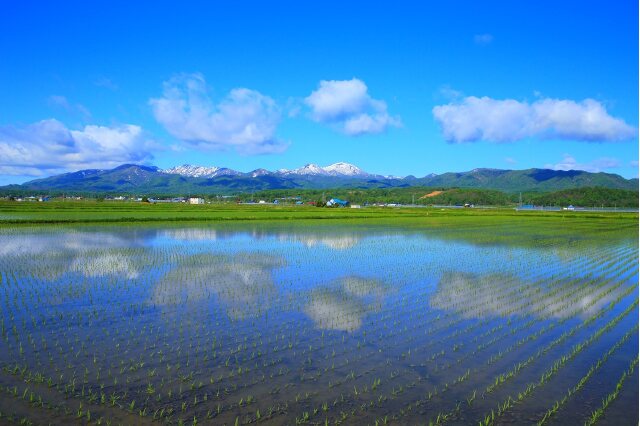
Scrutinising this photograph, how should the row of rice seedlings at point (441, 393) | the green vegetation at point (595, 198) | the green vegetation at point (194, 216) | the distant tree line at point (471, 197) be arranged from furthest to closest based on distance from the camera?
the distant tree line at point (471, 197)
the green vegetation at point (595, 198)
the green vegetation at point (194, 216)
the row of rice seedlings at point (441, 393)

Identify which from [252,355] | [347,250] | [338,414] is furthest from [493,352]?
[347,250]

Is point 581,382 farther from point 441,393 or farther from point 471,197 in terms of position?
point 471,197

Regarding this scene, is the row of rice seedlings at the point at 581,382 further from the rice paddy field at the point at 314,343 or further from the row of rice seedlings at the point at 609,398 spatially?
the row of rice seedlings at the point at 609,398

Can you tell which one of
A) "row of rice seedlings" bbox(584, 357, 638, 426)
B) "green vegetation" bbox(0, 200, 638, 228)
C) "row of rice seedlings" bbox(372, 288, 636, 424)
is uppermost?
"green vegetation" bbox(0, 200, 638, 228)

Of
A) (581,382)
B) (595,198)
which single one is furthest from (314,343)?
(595,198)

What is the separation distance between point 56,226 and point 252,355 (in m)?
27.2

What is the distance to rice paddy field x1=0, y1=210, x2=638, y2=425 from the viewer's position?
5059 millimetres

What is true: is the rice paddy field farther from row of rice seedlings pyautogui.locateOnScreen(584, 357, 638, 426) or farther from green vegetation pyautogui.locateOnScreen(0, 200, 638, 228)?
green vegetation pyautogui.locateOnScreen(0, 200, 638, 228)

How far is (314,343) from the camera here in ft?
23.6

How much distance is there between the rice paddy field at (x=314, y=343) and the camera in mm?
5059

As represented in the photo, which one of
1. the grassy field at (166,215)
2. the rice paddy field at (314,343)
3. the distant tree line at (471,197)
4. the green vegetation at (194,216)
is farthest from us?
the distant tree line at (471,197)

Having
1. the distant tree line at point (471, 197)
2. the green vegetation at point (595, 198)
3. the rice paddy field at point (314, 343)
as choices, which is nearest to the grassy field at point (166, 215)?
the rice paddy field at point (314, 343)

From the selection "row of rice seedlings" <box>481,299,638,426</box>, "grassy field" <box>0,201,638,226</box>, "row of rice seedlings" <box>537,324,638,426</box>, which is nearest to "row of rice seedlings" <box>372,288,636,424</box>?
"row of rice seedlings" <box>481,299,638,426</box>

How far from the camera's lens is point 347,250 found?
64.4 feet
